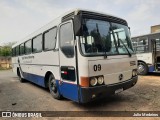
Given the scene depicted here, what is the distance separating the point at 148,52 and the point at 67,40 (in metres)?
8.50

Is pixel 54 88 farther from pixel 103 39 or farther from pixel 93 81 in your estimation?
pixel 103 39

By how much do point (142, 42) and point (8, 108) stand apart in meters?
9.90

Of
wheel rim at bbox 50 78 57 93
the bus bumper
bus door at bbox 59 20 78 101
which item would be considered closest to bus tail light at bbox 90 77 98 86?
the bus bumper

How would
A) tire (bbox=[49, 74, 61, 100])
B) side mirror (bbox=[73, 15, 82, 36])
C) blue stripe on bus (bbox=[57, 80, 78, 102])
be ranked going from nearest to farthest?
1. side mirror (bbox=[73, 15, 82, 36])
2. blue stripe on bus (bbox=[57, 80, 78, 102])
3. tire (bbox=[49, 74, 61, 100])

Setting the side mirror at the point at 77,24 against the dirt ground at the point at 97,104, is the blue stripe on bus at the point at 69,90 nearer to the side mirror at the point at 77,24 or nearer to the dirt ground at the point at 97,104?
the dirt ground at the point at 97,104

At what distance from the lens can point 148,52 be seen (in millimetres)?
12625

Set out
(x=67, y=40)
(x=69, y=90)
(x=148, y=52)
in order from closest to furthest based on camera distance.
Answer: (x=69, y=90) < (x=67, y=40) < (x=148, y=52)

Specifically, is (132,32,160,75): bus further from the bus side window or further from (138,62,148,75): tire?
the bus side window

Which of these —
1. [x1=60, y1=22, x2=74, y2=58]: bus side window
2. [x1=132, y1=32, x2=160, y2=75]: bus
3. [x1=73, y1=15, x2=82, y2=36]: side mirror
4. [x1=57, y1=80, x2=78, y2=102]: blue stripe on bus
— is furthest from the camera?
[x1=132, y1=32, x2=160, y2=75]: bus

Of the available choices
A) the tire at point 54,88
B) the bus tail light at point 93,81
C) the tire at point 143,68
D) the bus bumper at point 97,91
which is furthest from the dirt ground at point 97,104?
the tire at point 143,68

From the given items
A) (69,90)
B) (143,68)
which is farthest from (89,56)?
(143,68)

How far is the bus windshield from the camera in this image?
504 cm

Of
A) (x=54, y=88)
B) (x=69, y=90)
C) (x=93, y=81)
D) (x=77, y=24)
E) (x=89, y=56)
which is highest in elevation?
(x=77, y=24)

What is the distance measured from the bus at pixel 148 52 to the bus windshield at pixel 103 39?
6.67 m
